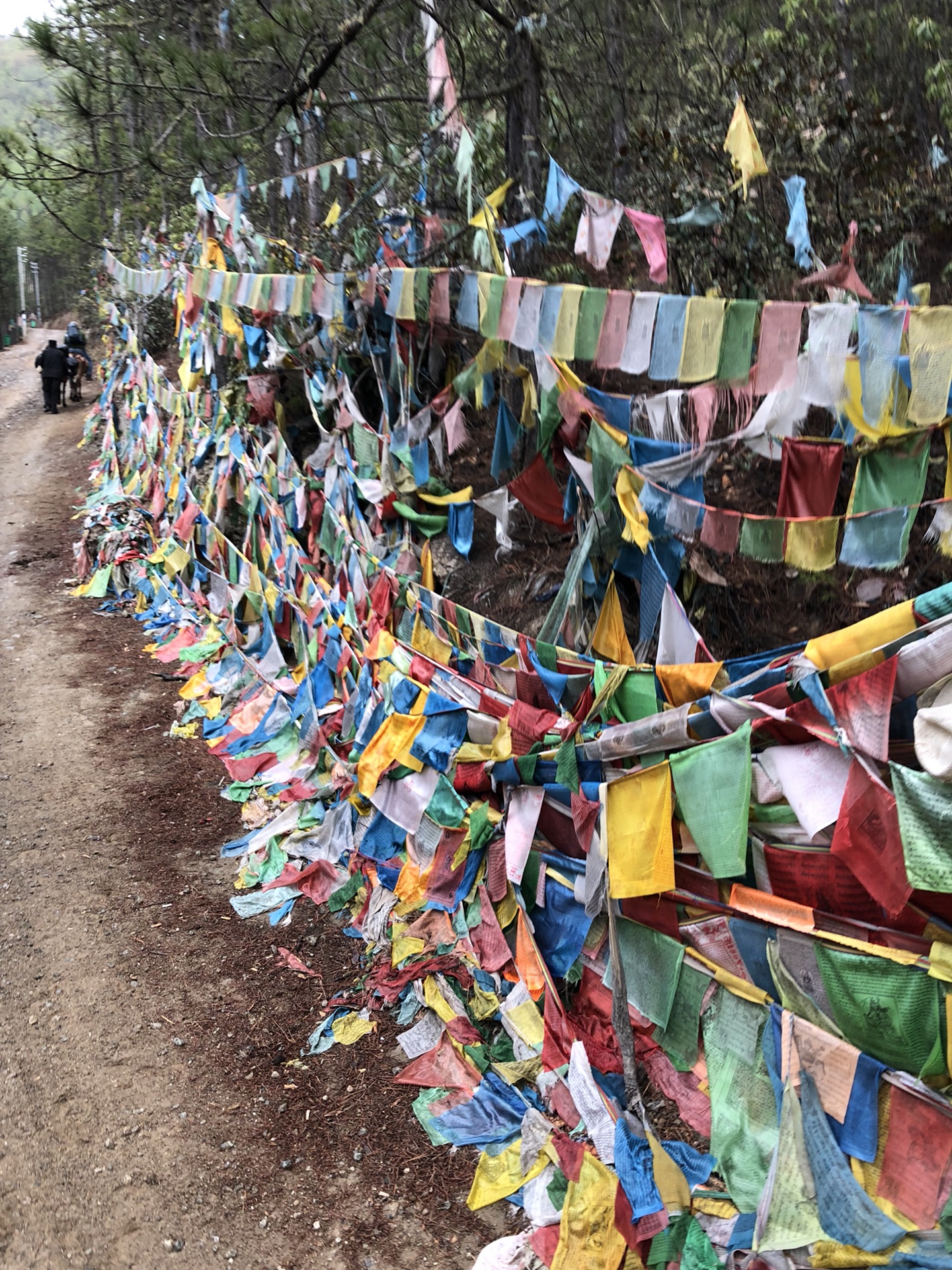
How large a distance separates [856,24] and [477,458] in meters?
6.32

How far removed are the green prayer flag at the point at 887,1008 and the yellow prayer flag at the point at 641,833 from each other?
743 millimetres

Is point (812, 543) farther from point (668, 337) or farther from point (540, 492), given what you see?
point (540, 492)

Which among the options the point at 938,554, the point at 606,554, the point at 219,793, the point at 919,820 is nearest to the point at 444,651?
the point at 606,554

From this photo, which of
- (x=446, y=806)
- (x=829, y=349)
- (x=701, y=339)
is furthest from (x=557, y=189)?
(x=446, y=806)

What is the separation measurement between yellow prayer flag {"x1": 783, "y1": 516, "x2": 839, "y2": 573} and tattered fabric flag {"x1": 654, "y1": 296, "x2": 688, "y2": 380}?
1003mm

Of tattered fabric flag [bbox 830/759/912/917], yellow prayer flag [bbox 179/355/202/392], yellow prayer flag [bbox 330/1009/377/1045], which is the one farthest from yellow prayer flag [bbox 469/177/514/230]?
yellow prayer flag [bbox 179/355/202/392]

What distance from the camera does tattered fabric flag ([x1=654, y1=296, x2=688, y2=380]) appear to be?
4.89 metres

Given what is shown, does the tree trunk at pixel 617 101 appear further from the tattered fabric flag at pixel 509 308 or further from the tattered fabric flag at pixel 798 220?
the tattered fabric flag at pixel 509 308

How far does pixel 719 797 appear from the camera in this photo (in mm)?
4016

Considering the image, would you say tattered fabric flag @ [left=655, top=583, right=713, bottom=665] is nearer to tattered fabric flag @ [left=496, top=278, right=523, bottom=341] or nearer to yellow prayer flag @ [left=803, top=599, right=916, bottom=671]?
yellow prayer flag @ [left=803, top=599, right=916, bottom=671]

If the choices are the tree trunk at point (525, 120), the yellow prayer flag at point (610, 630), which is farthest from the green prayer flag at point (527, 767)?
the tree trunk at point (525, 120)

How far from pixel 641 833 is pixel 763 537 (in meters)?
1.56

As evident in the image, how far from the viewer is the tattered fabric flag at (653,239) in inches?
221

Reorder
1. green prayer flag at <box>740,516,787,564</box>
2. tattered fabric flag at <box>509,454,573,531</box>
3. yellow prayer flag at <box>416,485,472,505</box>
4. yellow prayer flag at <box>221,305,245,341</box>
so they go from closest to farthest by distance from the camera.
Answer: green prayer flag at <box>740,516,787,564</box>
tattered fabric flag at <box>509,454,573,531</box>
yellow prayer flag at <box>416,485,472,505</box>
yellow prayer flag at <box>221,305,245,341</box>
